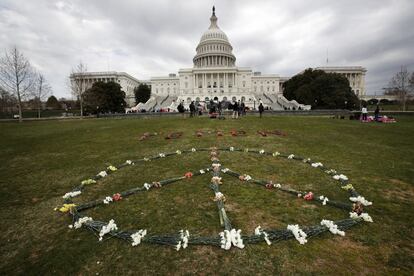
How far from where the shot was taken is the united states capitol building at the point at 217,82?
94750mm

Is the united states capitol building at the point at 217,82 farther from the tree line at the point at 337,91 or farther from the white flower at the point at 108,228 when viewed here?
the white flower at the point at 108,228

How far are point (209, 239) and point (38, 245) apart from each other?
10.6 ft

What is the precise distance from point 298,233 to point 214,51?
111m

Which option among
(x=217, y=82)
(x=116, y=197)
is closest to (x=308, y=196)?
(x=116, y=197)

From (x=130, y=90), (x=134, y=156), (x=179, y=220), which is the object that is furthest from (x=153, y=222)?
(x=130, y=90)

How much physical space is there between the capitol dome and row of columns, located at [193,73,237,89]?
8874 mm

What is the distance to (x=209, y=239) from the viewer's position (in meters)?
4.08

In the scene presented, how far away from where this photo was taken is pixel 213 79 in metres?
103

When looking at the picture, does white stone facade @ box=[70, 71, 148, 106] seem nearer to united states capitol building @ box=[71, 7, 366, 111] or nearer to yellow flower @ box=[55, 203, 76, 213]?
united states capitol building @ box=[71, 7, 366, 111]

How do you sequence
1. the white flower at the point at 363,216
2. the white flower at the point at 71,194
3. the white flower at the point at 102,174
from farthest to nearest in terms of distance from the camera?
the white flower at the point at 102,174
the white flower at the point at 71,194
the white flower at the point at 363,216

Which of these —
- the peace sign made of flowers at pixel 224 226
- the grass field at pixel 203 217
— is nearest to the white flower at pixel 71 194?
the peace sign made of flowers at pixel 224 226

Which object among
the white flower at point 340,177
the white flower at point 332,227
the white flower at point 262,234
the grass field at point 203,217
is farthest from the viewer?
the white flower at point 340,177

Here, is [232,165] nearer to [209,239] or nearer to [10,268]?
[209,239]

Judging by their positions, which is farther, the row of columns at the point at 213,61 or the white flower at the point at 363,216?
the row of columns at the point at 213,61
